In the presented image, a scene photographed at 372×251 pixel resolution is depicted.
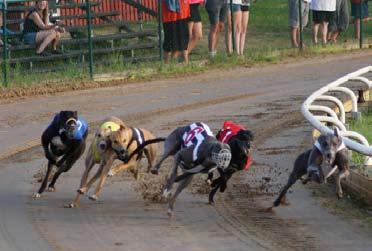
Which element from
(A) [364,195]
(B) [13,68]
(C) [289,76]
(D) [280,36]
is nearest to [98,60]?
(B) [13,68]

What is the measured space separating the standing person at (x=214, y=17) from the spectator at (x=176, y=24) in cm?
62

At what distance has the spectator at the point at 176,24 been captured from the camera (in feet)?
62.4

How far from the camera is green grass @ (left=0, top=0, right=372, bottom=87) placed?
18.1 meters

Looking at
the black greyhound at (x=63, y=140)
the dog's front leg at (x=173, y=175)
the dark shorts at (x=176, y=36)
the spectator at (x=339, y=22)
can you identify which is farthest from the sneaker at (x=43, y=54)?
the dog's front leg at (x=173, y=175)

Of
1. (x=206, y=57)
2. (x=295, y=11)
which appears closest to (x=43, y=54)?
(x=206, y=57)

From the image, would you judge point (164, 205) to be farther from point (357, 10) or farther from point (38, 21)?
point (357, 10)

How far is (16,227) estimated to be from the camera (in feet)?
28.7

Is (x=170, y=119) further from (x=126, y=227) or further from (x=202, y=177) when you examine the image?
(x=126, y=227)

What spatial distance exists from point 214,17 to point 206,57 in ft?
3.34

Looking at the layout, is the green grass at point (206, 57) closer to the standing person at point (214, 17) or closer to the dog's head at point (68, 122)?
the standing person at point (214, 17)

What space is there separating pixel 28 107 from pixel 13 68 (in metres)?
2.05

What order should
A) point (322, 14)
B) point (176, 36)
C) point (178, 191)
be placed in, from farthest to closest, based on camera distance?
1. point (322, 14)
2. point (176, 36)
3. point (178, 191)

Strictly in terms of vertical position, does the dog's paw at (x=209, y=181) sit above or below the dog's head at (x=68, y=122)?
below

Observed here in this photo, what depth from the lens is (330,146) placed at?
27.2 feet
